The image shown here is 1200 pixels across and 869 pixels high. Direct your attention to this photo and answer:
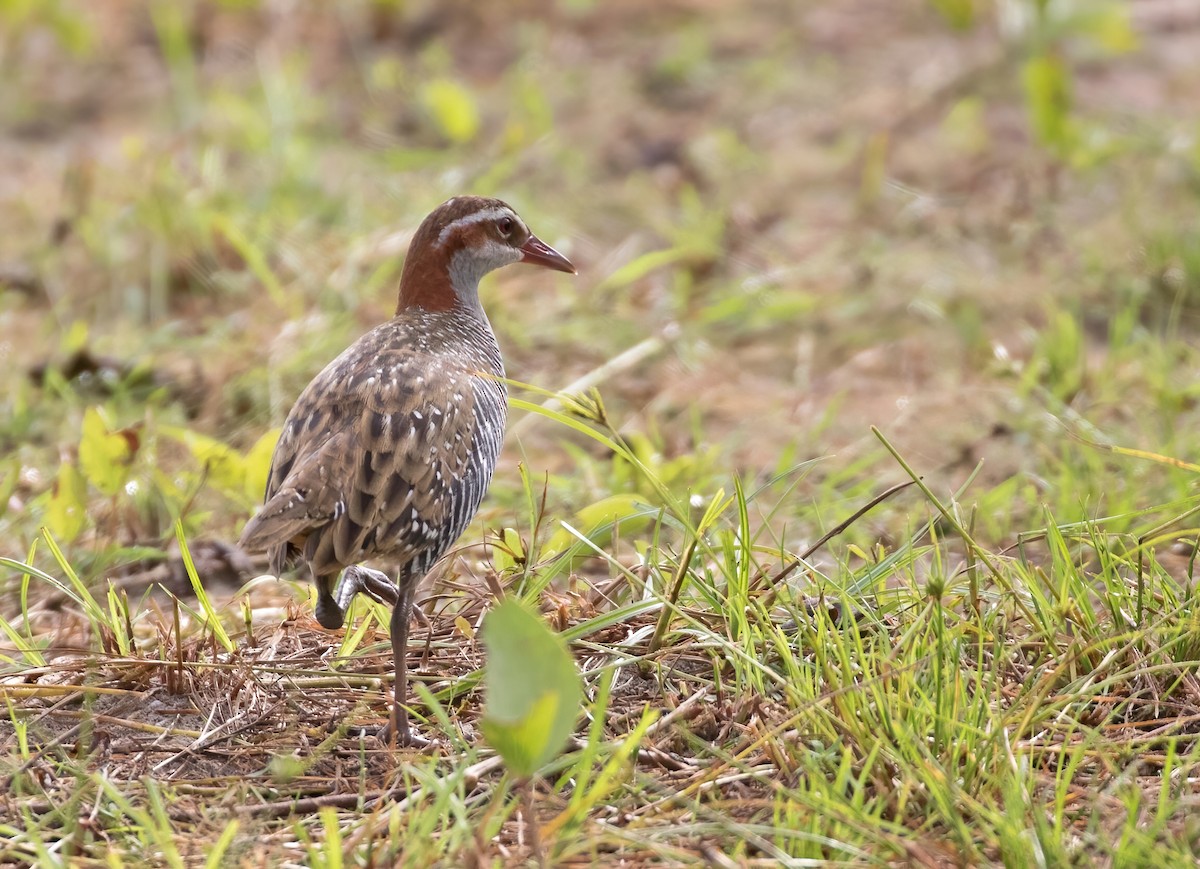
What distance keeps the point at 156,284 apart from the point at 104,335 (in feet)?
1.12

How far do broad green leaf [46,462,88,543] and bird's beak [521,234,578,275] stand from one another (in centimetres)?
139

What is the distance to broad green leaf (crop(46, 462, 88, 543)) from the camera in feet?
13.2

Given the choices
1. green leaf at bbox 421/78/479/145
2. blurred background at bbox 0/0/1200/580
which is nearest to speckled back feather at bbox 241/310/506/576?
blurred background at bbox 0/0/1200/580

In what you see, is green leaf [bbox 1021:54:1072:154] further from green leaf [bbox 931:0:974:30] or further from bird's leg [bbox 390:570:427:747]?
bird's leg [bbox 390:570:427:747]

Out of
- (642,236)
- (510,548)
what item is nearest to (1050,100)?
(642,236)

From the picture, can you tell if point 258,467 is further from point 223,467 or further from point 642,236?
point 642,236

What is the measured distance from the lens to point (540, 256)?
4363mm

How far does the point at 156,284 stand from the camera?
6344 millimetres

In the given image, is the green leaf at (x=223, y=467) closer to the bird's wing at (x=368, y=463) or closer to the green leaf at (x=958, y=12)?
A: the bird's wing at (x=368, y=463)

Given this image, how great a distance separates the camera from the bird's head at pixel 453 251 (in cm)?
405

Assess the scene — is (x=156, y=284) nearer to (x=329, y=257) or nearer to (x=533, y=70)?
(x=329, y=257)

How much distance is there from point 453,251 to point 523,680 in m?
1.87

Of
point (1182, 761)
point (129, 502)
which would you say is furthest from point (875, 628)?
point (129, 502)

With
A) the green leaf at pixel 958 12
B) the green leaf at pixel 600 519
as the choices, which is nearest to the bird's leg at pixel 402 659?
the green leaf at pixel 600 519
